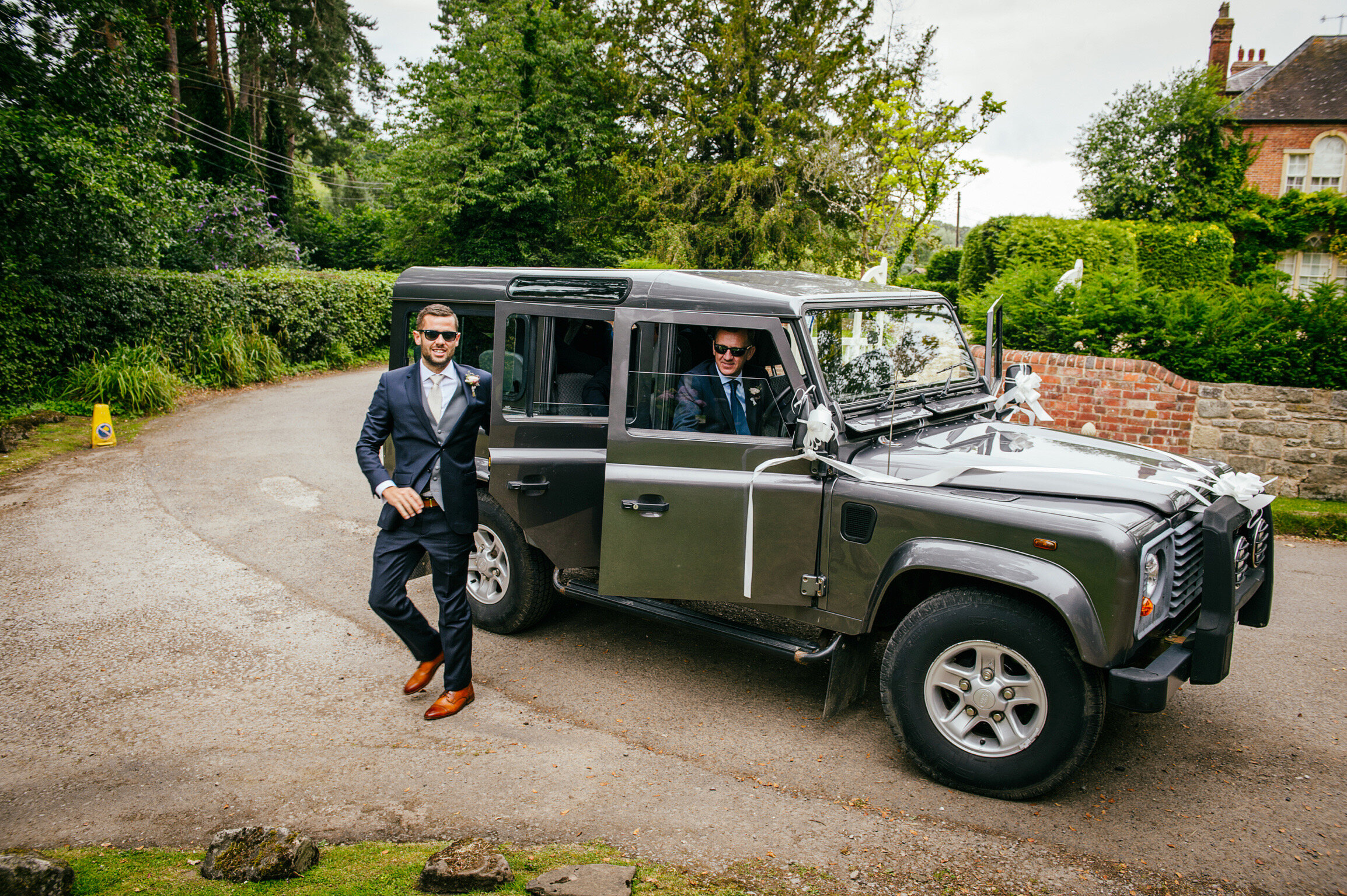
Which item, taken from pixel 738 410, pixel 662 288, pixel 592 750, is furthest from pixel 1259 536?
pixel 592 750

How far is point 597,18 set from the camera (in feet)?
95.8

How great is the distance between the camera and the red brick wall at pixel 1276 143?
28.6 metres

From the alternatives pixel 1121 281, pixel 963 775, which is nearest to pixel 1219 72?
pixel 1121 281

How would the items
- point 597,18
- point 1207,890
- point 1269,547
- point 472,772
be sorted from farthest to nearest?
1. point 597,18
2. point 1269,547
3. point 472,772
4. point 1207,890

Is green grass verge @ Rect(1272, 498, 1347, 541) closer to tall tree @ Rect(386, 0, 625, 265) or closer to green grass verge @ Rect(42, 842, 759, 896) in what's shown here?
green grass verge @ Rect(42, 842, 759, 896)

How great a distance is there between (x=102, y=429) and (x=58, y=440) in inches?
23.7

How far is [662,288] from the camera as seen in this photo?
442cm

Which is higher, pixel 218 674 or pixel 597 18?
pixel 597 18

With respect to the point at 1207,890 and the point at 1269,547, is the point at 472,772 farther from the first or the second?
the point at 1269,547

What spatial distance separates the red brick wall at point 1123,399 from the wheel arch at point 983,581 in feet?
20.0

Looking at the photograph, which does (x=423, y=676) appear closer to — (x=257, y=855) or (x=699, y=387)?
(x=257, y=855)

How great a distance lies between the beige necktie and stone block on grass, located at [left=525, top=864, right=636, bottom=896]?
233 centimetres

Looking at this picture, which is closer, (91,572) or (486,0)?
(91,572)

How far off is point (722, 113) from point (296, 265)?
1377 centimetres
